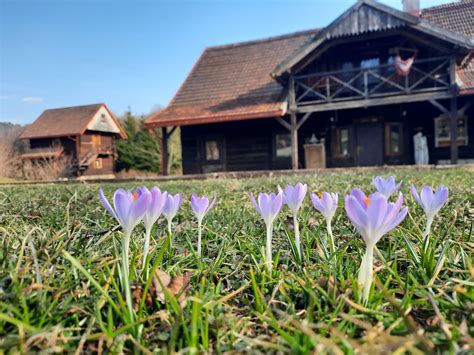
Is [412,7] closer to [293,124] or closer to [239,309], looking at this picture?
[293,124]

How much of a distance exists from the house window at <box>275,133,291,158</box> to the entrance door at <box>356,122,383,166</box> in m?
2.77

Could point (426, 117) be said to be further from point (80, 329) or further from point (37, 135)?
point (37, 135)

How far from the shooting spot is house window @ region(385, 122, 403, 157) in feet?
44.6

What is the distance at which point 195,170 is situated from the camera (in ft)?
51.3

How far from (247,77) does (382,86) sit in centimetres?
565

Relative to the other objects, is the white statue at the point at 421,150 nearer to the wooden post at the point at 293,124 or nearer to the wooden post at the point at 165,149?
the wooden post at the point at 293,124

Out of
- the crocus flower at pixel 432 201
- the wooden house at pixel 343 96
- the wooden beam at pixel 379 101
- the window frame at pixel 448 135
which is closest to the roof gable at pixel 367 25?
the wooden house at pixel 343 96

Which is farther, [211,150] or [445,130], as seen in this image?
[211,150]

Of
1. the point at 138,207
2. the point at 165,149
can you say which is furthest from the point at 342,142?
the point at 138,207

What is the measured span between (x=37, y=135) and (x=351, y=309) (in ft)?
108

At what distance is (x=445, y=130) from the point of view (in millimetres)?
13055

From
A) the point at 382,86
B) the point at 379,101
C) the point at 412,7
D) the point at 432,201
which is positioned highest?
the point at 412,7

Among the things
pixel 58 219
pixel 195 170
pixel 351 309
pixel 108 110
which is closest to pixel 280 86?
pixel 195 170

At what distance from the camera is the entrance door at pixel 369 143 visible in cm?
1369
